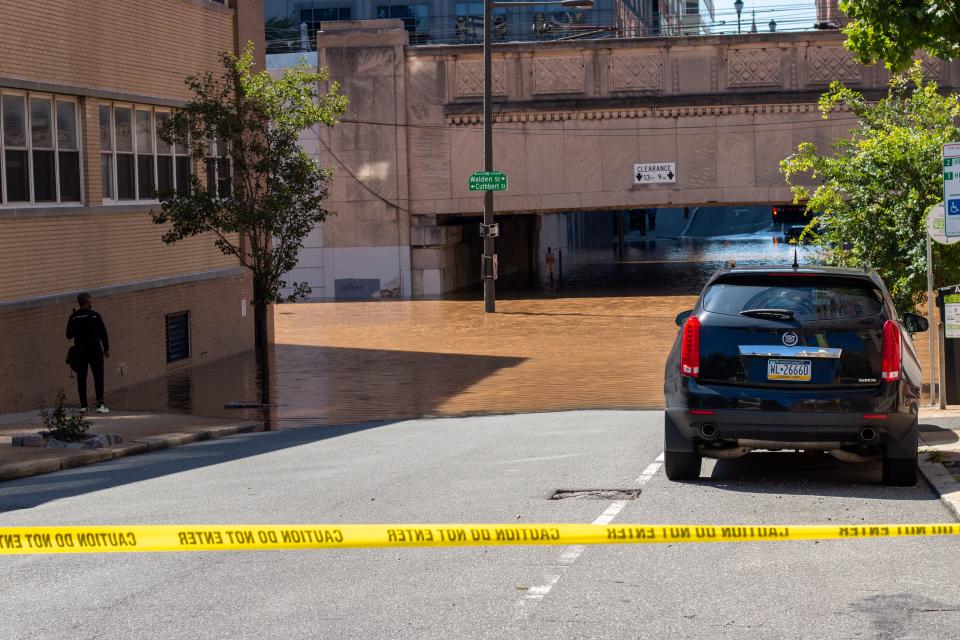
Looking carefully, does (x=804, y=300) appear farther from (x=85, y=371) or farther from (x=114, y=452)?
(x=85, y=371)

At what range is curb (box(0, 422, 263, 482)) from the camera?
43.6ft

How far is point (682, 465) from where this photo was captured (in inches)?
411

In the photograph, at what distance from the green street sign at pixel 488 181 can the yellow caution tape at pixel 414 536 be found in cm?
3029

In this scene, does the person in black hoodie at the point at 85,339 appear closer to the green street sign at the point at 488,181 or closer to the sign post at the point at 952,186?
the sign post at the point at 952,186

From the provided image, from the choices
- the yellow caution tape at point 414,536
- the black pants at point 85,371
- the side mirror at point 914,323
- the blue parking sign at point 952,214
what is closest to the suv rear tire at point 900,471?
the yellow caution tape at point 414,536

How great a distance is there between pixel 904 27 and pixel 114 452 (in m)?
9.14

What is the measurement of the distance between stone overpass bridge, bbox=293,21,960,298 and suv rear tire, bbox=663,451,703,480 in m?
35.4

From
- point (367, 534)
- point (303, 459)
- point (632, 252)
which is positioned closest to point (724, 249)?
point (632, 252)

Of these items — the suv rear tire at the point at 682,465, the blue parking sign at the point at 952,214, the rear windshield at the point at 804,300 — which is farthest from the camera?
the blue parking sign at the point at 952,214

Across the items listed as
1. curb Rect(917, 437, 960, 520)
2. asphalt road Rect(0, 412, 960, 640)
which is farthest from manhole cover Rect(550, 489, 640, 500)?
curb Rect(917, 437, 960, 520)

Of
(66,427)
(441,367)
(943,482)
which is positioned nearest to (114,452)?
(66,427)

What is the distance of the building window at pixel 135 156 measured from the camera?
74.8ft

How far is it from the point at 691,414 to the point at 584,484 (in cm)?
116

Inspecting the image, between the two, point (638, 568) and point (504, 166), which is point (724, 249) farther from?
point (638, 568)
